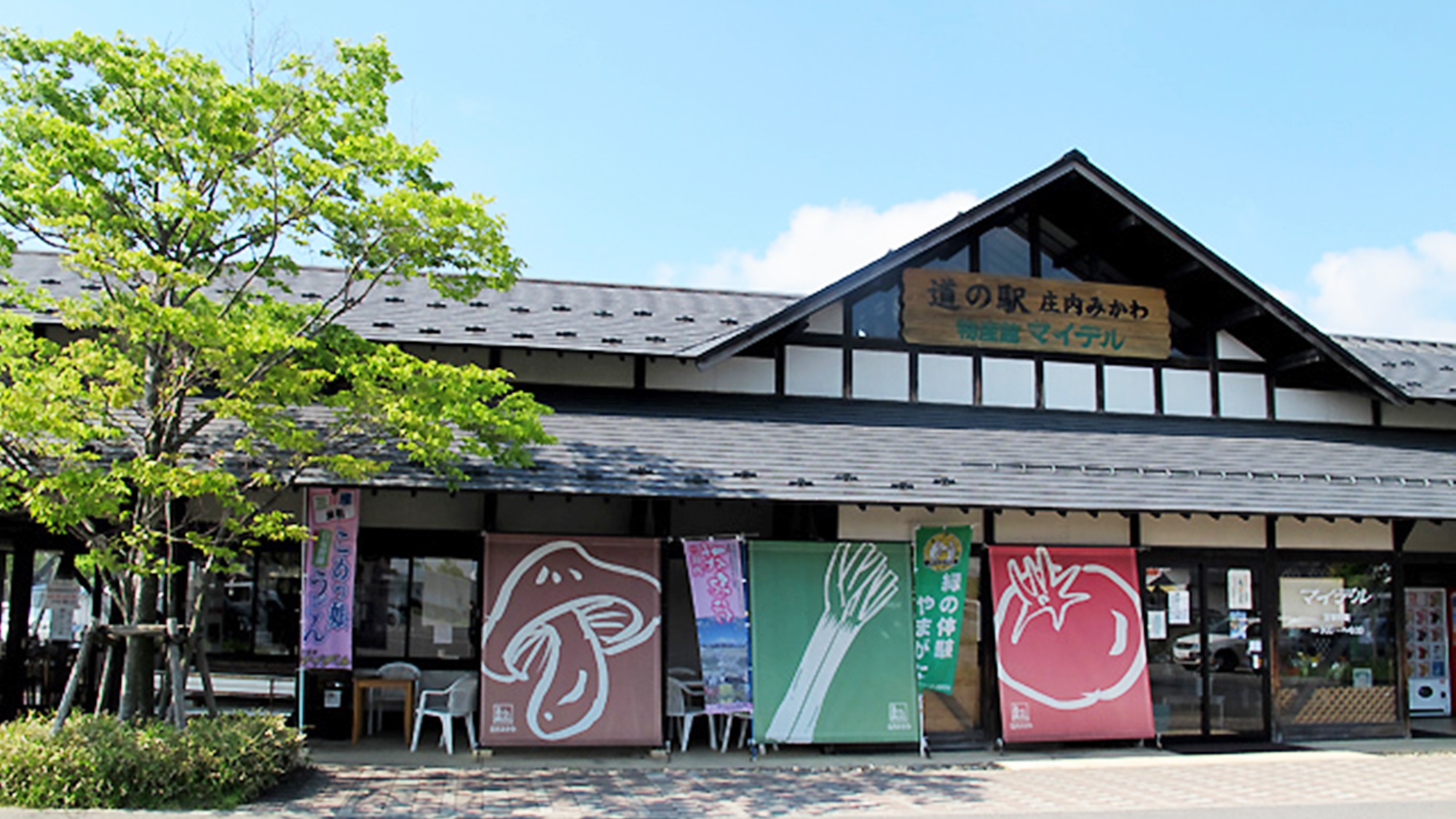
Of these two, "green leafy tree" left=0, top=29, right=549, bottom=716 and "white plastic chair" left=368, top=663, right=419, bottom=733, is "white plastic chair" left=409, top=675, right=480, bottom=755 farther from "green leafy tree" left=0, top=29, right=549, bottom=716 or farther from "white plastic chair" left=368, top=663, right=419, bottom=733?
"green leafy tree" left=0, top=29, right=549, bottom=716

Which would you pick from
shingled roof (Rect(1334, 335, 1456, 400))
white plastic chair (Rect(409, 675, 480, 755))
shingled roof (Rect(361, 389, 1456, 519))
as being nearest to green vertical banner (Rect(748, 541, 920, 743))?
shingled roof (Rect(361, 389, 1456, 519))

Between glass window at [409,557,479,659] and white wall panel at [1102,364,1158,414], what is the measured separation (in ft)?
25.7

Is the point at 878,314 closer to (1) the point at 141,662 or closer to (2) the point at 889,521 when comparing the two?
(2) the point at 889,521

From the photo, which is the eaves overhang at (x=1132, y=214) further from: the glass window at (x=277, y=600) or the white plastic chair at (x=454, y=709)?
the glass window at (x=277, y=600)

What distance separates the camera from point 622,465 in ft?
35.5

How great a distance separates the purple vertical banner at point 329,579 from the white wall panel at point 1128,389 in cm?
884

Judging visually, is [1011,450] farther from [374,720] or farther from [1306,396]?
[374,720]

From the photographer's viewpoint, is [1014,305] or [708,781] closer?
[708,781]

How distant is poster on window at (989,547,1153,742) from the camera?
11562 mm

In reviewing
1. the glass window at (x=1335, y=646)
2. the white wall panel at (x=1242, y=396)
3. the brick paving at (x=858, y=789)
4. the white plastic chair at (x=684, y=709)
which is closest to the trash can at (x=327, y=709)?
the brick paving at (x=858, y=789)

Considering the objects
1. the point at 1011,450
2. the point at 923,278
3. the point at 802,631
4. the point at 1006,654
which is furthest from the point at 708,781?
the point at 923,278

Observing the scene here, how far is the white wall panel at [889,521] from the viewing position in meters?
11.6

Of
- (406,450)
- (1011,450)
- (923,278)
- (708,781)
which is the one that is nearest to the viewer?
(708,781)

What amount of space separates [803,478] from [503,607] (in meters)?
3.18
